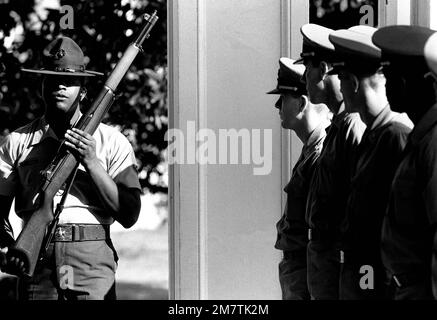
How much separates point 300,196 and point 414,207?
1559 mm

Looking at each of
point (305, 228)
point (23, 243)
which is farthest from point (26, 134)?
point (305, 228)

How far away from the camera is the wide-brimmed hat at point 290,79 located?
671cm

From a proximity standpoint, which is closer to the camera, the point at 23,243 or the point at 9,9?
the point at 23,243

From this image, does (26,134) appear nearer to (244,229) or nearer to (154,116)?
(244,229)

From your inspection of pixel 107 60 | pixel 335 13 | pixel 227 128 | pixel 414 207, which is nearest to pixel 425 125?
pixel 414 207

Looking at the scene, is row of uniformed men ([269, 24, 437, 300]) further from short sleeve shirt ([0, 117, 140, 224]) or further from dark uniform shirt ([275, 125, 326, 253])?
short sleeve shirt ([0, 117, 140, 224])

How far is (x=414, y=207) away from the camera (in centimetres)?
A: 491

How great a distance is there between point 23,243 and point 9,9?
294 cm

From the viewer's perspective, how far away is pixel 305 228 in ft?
21.3

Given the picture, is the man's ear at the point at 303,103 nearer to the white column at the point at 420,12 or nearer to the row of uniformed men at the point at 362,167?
the row of uniformed men at the point at 362,167

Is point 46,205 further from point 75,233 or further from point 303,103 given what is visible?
point 303,103

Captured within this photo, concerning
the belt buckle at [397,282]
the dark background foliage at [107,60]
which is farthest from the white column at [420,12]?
the dark background foliage at [107,60]

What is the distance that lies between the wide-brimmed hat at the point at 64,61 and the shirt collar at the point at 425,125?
2111 millimetres
